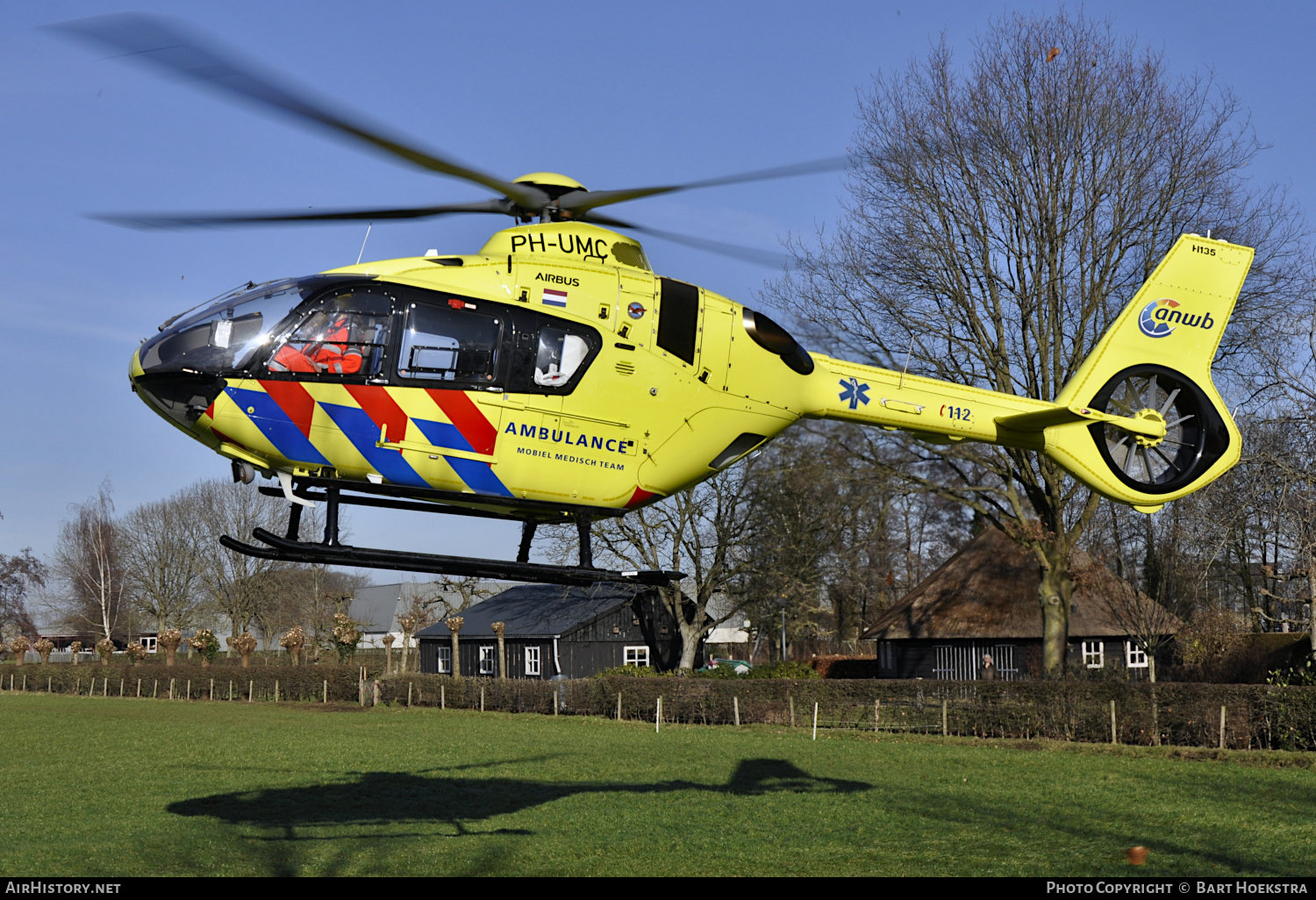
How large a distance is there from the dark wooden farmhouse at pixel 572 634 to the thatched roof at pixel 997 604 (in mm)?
10931

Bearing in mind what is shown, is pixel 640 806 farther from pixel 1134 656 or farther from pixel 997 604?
pixel 1134 656

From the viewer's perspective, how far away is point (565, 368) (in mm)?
10820

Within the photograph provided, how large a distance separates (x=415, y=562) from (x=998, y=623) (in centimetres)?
3452

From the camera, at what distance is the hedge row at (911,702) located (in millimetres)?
26484

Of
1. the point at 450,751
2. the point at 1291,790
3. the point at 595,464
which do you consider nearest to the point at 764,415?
the point at 595,464

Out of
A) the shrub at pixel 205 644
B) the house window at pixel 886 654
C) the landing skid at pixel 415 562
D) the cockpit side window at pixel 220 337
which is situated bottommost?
the shrub at pixel 205 644

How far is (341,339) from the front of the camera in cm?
1028

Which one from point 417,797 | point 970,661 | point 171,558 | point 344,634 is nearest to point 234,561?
point 171,558

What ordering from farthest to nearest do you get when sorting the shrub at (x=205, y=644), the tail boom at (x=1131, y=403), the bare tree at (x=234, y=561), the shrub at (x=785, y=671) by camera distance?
the bare tree at (x=234, y=561) < the shrub at (x=205, y=644) < the shrub at (x=785, y=671) < the tail boom at (x=1131, y=403)

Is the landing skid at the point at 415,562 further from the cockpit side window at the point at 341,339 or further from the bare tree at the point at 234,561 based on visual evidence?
the bare tree at the point at 234,561

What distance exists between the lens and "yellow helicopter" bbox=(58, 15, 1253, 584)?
10.1 metres

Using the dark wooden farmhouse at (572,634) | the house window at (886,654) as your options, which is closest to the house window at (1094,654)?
the house window at (886,654)

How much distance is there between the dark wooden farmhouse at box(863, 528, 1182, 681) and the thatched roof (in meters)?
0.03

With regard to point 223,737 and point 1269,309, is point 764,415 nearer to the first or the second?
point 1269,309
